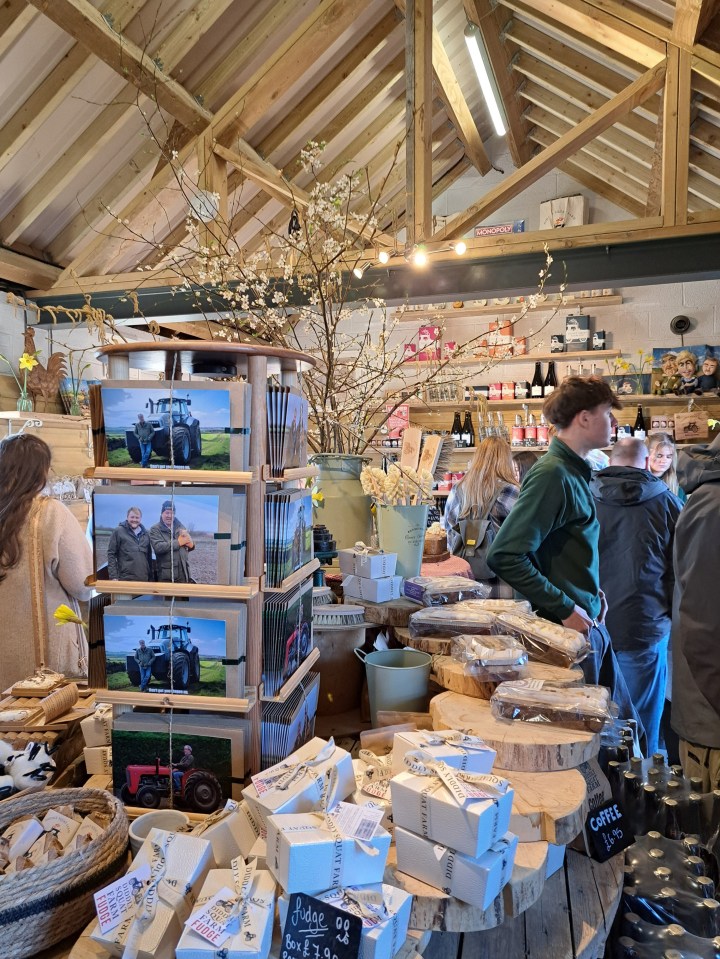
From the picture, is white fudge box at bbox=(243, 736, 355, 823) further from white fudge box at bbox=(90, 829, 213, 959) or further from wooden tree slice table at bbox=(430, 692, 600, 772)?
wooden tree slice table at bbox=(430, 692, 600, 772)

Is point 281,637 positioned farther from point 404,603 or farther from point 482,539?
point 482,539

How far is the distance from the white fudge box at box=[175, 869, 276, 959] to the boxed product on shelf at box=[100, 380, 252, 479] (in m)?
0.74

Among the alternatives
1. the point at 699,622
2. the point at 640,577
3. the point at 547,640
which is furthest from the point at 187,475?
the point at 640,577

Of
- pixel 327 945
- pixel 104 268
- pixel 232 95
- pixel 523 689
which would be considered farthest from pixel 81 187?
pixel 327 945

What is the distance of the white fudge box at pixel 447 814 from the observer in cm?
99

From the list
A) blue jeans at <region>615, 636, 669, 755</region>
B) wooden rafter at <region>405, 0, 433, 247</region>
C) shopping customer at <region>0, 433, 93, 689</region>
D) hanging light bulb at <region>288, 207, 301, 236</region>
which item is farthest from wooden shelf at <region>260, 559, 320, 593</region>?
wooden rafter at <region>405, 0, 433, 247</region>

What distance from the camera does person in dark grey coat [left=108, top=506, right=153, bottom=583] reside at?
140cm

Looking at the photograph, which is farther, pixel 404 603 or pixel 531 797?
pixel 404 603

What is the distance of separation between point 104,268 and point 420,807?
20.5 feet

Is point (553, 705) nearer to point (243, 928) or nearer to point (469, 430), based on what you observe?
point (243, 928)

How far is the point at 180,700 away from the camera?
1403mm

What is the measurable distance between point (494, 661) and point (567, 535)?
0.80 meters

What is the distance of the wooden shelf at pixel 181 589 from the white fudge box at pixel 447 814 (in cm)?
49

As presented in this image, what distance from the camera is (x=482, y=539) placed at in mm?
3840
